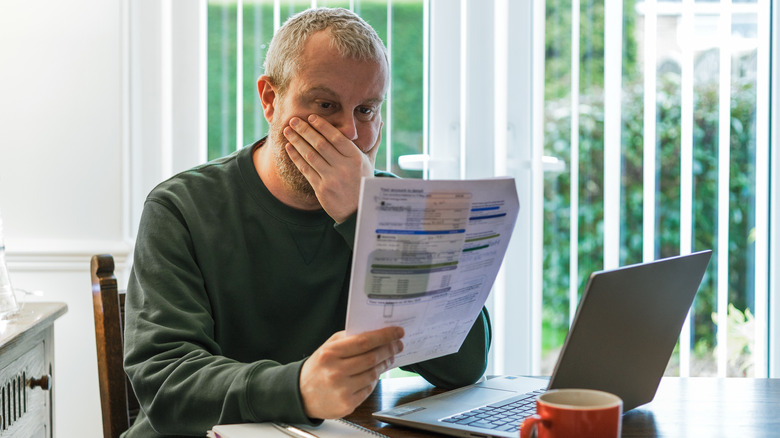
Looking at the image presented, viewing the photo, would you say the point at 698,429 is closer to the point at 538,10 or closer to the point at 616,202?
the point at 616,202

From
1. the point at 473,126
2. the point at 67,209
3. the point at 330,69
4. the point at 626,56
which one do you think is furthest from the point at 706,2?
the point at 67,209

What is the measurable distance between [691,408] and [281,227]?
69cm

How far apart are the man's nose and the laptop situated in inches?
17.6

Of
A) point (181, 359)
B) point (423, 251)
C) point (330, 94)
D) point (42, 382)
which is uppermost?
point (330, 94)

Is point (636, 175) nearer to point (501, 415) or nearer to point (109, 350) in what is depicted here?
point (501, 415)

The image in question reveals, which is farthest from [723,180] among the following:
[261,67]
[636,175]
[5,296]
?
[5,296]

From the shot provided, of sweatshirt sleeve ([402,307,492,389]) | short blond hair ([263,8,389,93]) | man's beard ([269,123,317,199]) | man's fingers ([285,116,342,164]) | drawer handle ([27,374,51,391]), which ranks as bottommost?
drawer handle ([27,374,51,391])

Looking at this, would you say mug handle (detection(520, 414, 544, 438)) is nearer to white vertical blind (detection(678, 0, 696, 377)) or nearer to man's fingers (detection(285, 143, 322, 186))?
man's fingers (detection(285, 143, 322, 186))

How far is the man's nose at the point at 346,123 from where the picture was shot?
130 centimetres

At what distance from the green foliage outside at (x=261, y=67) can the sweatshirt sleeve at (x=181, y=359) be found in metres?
1.06

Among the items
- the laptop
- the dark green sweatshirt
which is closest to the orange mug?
the laptop

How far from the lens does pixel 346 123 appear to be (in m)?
1.31

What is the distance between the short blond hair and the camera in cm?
130

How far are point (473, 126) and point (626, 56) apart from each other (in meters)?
0.50
